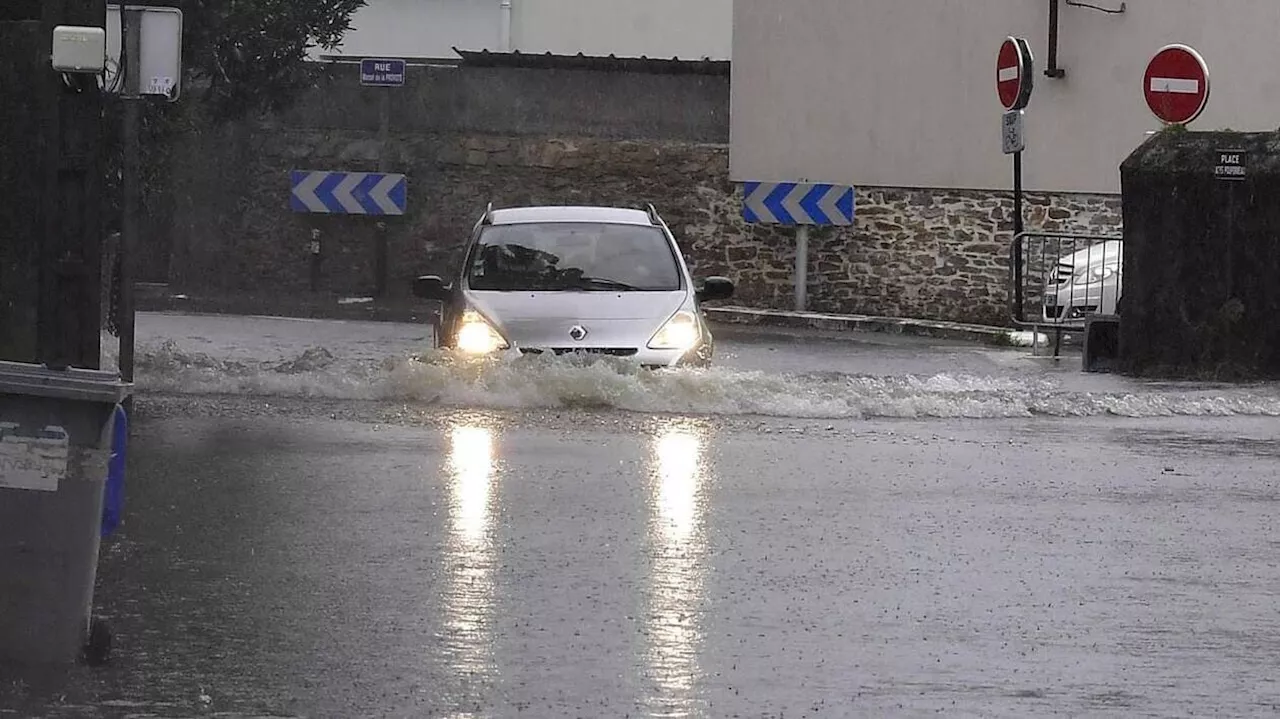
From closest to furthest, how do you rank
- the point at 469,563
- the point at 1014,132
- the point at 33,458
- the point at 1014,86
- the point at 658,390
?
the point at 33,458, the point at 469,563, the point at 658,390, the point at 1014,132, the point at 1014,86

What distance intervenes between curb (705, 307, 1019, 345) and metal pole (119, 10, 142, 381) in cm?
1148

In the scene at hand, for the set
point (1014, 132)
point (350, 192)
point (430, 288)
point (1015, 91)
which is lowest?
point (430, 288)

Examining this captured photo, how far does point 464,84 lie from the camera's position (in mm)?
32688

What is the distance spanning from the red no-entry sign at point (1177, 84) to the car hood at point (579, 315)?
5.75 m

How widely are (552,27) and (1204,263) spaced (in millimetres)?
26997

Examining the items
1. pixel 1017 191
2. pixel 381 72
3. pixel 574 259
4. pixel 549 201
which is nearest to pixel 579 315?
pixel 574 259

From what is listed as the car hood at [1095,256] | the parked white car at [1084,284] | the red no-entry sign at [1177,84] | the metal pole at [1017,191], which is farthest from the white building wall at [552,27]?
the red no-entry sign at [1177,84]

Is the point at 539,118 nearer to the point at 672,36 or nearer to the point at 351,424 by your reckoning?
the point at 672,36

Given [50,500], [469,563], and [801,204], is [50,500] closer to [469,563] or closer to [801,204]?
[469,563]

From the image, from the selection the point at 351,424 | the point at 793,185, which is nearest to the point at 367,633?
the point at 351,424

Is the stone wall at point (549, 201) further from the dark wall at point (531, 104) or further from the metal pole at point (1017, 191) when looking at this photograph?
the metal pole at point (1017, 191)

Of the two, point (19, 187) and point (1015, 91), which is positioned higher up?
point (1015, 91)

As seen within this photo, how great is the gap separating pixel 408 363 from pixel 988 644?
9106 mm

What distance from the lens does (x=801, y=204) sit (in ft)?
98.3
